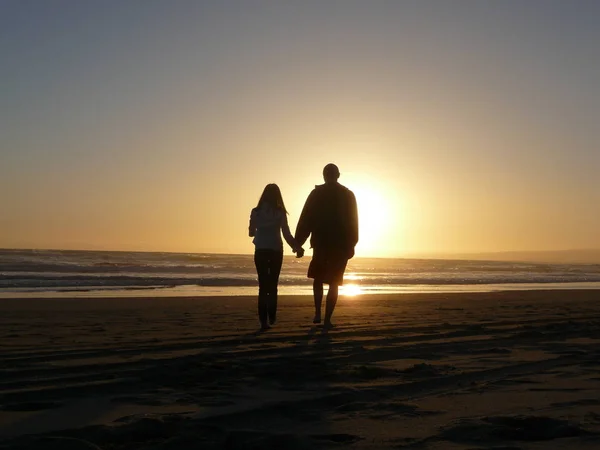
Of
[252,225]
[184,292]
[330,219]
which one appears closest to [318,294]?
[330,219]

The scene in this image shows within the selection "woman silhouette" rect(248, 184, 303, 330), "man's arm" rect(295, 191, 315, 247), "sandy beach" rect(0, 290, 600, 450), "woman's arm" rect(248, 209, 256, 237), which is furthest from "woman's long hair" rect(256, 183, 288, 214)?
"sandy beach" rect(0, 290, 600, 450)

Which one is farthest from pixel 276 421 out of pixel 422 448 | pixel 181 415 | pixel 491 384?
pixel 491 384

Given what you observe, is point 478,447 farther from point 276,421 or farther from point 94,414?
point 94,414

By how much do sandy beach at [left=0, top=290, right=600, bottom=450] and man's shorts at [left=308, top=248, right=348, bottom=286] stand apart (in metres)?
0.68

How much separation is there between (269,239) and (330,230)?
0.67 meters

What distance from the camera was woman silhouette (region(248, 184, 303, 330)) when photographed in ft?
23.9

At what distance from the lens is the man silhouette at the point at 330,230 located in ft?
24.0

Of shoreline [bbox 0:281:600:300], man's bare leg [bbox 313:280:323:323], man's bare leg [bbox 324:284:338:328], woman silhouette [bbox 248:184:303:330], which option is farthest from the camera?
shoreline [bbox 0:281:600:300]

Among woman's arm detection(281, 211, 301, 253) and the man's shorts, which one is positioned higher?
woman's arm detection(281, 211, 301, 253)

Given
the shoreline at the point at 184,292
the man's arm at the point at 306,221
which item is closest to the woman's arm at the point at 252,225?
the man's arm at the point at 306,221

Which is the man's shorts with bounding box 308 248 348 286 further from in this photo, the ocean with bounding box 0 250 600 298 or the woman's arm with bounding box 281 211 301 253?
the ocean with bounding box 0 250 600 298

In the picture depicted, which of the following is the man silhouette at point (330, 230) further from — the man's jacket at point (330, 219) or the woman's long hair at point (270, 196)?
the woman's long hair at point (270, 196)

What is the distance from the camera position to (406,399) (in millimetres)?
3490

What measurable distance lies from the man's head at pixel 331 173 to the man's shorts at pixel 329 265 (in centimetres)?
79
